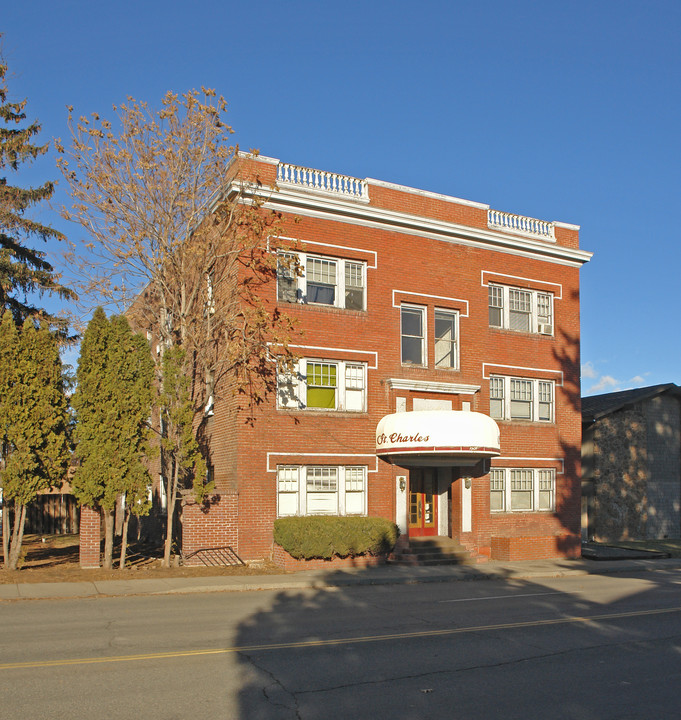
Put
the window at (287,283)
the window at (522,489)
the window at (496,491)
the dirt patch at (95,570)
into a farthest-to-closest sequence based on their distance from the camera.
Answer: the window at (522,489), the window at (496,491), the window at (287,283), the dirt patch at (95,570)

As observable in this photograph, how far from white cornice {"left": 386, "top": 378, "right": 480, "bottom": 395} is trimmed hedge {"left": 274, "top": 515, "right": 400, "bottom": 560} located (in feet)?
14.8

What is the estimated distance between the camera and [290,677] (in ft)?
31.5

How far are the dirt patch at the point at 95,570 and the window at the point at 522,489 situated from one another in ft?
31.1

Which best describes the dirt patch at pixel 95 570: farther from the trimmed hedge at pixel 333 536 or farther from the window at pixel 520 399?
the window at pixel 520 399

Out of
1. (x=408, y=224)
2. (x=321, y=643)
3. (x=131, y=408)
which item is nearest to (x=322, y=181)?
(x=408, y=224)

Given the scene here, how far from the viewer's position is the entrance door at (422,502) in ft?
89.2

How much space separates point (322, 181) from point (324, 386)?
6.84 metres

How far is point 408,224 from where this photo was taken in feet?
89.4

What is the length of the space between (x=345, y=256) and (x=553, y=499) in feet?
40.9

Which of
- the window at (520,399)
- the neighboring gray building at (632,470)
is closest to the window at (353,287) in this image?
the window at (520,399)

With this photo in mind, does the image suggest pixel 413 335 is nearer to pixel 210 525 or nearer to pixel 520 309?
pixel 520 309

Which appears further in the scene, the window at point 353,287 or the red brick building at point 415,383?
the window at point 353,287

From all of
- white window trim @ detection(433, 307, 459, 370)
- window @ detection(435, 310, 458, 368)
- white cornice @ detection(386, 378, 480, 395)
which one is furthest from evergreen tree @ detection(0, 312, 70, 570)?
window @ detection(435, 310, 458, 368)

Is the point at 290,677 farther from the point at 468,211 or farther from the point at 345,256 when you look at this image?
the point at 468,211
